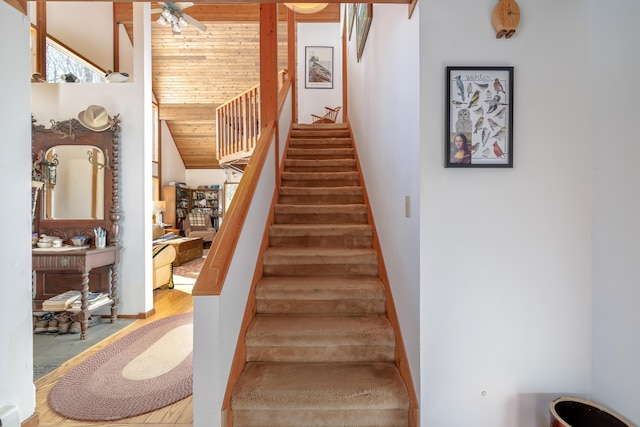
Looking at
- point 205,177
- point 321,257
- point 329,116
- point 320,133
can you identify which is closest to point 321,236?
point 321,257

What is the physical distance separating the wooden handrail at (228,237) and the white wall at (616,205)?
183 cm

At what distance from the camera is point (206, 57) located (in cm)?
710

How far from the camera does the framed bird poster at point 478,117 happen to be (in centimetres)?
→ 144

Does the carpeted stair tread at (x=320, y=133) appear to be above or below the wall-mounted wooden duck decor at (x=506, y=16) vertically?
above

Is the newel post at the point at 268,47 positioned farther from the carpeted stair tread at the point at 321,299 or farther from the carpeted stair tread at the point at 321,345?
the carpeted stair tread at the point at 321,345

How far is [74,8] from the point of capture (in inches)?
207

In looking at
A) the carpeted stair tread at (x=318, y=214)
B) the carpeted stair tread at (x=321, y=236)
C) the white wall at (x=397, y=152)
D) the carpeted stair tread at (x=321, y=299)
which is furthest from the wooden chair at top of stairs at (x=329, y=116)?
the carpeted stair tread at (x=321, y=299)

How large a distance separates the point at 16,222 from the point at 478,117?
2.61 meters

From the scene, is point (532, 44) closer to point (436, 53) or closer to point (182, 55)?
point (436, 53)

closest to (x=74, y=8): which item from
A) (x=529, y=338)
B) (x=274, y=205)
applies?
(x=274, y=205)

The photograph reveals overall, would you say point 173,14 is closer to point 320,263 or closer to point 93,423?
point 320,263

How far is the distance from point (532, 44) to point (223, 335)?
2.07m

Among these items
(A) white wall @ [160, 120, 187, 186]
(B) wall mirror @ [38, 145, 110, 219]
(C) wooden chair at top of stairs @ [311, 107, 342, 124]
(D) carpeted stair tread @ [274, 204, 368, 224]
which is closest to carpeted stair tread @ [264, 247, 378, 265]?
(D) carpeted stair tread @ [274, 204, 368, 224]

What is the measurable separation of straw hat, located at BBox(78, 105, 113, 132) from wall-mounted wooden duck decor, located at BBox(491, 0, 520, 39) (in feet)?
12.5
